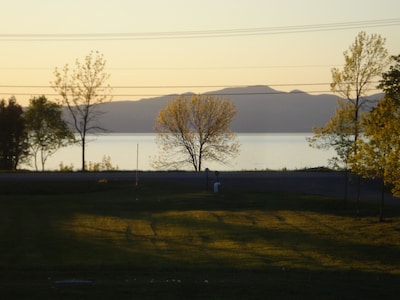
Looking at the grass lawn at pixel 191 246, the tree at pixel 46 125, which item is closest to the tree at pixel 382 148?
the grass lawn at pixel 191 246

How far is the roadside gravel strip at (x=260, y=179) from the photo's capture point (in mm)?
46500

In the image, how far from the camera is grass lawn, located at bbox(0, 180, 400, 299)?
16844mm

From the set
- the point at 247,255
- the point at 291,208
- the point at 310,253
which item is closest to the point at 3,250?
the point at 247,255

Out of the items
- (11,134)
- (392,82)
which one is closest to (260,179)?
(392,82)

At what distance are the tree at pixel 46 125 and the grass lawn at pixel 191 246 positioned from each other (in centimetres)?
2207

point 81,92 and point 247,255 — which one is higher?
point 81,92

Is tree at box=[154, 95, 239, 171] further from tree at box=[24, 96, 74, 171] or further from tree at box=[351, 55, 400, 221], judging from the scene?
tree at box=[351, 55, 400, 221]

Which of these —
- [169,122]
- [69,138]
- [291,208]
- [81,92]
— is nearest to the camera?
[291,208]

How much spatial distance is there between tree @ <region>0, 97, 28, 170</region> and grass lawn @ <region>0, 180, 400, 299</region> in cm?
2414

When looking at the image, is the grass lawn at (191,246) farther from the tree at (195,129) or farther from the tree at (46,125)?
the tree at (195,129)

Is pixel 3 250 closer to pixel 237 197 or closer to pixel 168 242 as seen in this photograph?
pixel 168 242

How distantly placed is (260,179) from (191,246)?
25962mm

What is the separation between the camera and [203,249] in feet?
82.4

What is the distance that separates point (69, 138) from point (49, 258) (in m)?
46.9
